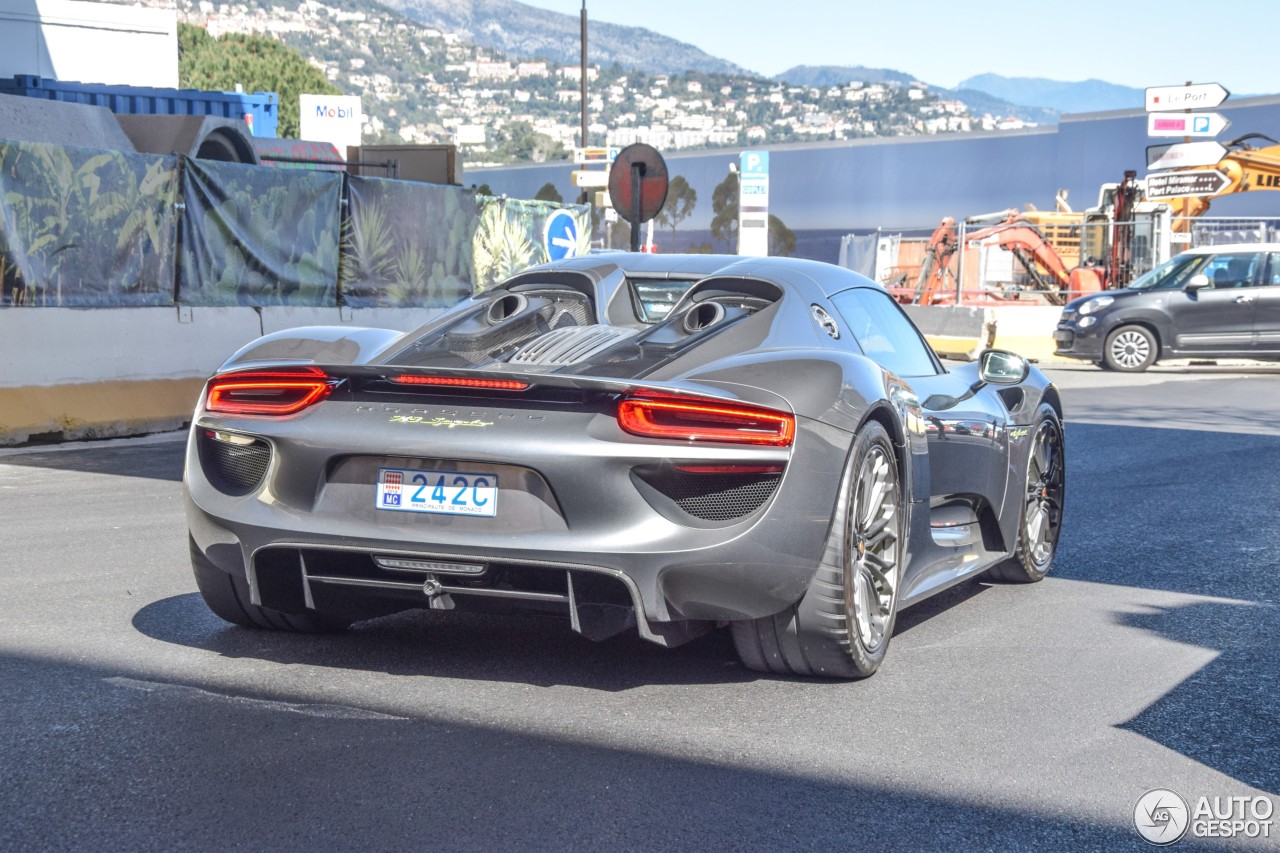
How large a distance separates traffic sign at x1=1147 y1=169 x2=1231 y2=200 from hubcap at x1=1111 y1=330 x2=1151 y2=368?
781cm

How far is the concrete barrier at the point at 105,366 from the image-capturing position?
11.1 meters

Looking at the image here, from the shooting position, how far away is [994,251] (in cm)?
3447

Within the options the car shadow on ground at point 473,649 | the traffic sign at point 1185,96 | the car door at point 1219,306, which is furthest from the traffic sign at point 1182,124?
the car shadow on ground at point 473,649

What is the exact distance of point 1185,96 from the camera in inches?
1121

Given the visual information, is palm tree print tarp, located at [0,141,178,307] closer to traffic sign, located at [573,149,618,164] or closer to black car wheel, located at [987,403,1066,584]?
black car wheel, located at [987,403,1066,584]

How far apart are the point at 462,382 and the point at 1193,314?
19.4m

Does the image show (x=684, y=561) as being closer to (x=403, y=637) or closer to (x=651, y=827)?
(x=651, y=827)

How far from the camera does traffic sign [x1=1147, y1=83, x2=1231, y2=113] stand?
28.0 metres

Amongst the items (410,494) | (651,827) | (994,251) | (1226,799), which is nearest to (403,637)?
(410,494)

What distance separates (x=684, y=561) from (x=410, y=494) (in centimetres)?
78

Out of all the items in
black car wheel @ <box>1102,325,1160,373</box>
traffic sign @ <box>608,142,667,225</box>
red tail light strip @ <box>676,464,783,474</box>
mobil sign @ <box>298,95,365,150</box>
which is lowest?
black car wheel @ <box>1102,325,1160,373</box>

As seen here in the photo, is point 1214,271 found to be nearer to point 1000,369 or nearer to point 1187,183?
point 1187,183

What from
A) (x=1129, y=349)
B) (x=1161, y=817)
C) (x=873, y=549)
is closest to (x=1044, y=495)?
(x=873, y=549)

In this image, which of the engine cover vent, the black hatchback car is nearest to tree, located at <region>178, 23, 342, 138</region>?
the black hatchback car
